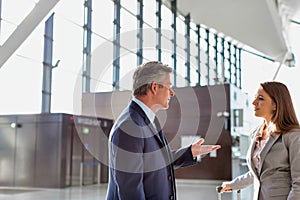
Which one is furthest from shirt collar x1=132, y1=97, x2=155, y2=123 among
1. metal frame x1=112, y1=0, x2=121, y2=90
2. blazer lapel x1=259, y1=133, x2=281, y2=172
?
metal frame x1=112, y1=0, x2=121, y2=90

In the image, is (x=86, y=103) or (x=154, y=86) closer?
(x=154, y=86)

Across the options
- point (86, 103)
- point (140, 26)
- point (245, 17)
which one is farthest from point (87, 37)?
point (245, 17)

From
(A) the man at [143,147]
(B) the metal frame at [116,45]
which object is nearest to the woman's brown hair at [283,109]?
(A) the man at [143,147]

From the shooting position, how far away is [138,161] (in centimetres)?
176

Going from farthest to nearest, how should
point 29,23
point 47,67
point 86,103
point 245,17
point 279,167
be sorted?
point 245,17 → point 86,103 → point 47,67 → point 29,23 → point 279,167

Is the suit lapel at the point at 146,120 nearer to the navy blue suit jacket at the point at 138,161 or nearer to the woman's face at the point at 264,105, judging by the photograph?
the navy blue suit jacket at the point at 138,161

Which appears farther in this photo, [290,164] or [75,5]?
[75,5]

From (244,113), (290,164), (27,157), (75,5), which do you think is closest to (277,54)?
(244,113)

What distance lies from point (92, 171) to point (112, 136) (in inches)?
486

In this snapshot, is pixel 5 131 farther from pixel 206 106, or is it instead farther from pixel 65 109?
pixel 206 106

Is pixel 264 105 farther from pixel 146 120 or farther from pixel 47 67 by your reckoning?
pixel 47 67

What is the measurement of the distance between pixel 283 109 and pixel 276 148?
0.23m

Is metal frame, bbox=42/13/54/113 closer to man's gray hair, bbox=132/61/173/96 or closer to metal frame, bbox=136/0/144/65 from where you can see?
metal frame, bbox=136/0/144/65

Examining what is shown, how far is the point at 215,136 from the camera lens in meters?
13.8
